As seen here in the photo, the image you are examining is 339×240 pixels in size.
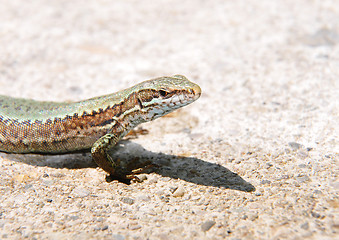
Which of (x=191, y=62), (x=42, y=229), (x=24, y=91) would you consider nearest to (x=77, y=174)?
(x=42, y=229)

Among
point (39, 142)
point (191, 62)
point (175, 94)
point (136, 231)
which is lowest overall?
point (136, 231)

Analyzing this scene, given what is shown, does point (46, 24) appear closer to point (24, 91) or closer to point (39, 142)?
point (24, 91)

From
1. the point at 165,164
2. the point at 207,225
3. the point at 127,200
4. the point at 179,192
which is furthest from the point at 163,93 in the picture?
the point at 207,225

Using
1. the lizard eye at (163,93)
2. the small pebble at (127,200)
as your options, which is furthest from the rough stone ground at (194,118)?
the lizard eye at (163,93)

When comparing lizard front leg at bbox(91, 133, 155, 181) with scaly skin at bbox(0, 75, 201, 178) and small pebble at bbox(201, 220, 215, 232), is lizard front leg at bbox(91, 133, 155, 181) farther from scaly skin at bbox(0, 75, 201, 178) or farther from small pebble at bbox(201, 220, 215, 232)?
small pebble at bbox(201, 220, 215, 232)

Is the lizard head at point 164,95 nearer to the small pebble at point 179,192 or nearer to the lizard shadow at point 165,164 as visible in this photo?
the lizard shadow at point 165,164

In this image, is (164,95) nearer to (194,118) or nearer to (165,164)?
(165,164)
